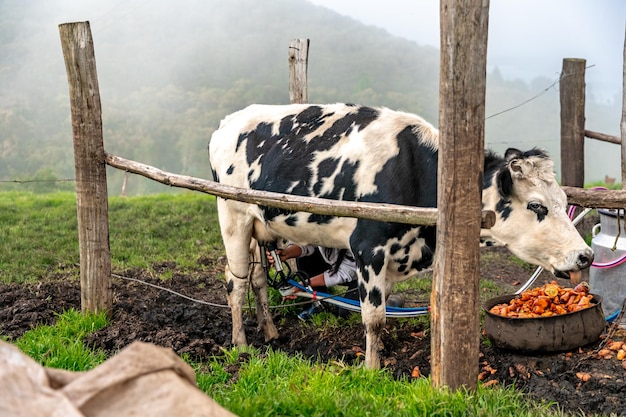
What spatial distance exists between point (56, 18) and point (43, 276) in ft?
289

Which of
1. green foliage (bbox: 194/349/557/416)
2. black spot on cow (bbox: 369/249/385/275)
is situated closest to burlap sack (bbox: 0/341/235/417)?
green foliage (bbox: 194/349/557/416)

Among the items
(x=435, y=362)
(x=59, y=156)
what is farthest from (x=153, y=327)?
(x=59, y=156)

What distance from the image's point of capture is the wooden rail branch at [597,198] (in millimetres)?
4629

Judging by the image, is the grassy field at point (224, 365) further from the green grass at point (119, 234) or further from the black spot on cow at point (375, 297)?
the black spot on cow at point (375, 297)

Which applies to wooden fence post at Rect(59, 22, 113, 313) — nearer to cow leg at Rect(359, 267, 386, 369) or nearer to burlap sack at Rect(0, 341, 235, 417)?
cow leg at Rect(359, 267, 386, 369)

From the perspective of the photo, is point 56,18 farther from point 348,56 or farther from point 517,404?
point 517,404

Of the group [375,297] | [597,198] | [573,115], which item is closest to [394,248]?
[375,297]

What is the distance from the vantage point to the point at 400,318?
630cm

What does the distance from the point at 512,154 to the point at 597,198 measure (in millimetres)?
667

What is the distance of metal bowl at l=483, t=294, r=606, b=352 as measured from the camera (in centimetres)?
475

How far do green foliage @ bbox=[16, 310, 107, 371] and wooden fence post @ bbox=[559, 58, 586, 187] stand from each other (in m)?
5.30

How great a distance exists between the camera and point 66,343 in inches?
207

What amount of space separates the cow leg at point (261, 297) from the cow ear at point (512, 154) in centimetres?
253

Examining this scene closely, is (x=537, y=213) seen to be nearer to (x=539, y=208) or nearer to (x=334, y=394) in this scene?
(x=539, y=208)
